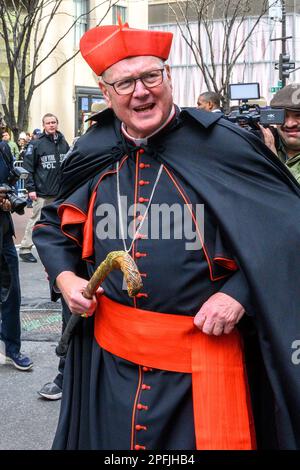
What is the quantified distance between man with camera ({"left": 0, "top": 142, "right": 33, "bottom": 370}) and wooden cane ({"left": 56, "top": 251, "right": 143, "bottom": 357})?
2.74m

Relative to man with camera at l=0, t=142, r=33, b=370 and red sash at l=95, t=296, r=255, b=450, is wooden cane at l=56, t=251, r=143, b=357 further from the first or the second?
man with camera at l=0, t=142, r=33, b=370

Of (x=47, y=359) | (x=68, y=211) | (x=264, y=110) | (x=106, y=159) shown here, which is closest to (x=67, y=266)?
(x=68, y=211)

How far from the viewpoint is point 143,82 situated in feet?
8.49

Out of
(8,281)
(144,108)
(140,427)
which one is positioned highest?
(144,108)

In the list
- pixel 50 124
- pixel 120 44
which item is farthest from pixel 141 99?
pixel 50 124

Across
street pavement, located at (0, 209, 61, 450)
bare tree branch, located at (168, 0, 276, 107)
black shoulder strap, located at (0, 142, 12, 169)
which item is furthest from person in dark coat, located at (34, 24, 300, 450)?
bare tree branch, located at (168, 0, 276, 107)

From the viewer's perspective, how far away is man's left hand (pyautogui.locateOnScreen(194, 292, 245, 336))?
2461 millimetres

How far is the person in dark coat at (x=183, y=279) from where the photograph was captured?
8.20 feet

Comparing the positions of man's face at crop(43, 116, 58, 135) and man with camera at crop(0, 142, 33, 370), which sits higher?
man's face at crop(43, 116, 58, 135)

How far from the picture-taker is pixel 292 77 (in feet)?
131

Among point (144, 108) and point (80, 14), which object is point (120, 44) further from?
point (80, 14)

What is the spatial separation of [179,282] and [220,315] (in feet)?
0.65

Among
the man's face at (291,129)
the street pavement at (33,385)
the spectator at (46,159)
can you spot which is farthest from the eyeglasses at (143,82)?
the spectator at (46,159)

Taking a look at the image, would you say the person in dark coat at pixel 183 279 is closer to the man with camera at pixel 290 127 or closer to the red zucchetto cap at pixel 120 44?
the red zucchetto cap at pixel 120 44
